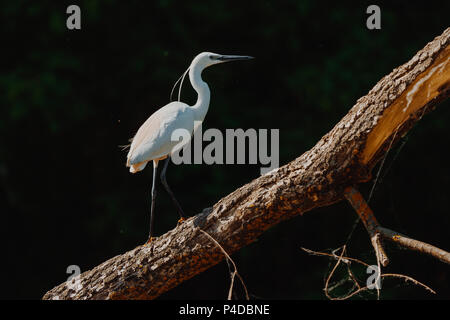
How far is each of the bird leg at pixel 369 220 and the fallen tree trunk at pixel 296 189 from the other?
32mm

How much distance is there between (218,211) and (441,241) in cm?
240

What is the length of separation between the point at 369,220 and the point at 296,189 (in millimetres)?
213

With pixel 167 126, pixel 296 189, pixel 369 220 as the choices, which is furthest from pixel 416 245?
pixel 167 126

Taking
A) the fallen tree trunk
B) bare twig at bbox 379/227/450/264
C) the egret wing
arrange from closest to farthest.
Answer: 1. bare twig at bbox 379/227/450/264
2. the fallen tree trunk
3. the egret wing

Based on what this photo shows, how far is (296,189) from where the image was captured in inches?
55.3

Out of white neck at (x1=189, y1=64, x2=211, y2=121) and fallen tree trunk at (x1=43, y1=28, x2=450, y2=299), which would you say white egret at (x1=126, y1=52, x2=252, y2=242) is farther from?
fallen tree trunk at (x1=43, y1=28, x2=450, y2=299)

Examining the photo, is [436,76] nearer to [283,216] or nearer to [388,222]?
[283,216]

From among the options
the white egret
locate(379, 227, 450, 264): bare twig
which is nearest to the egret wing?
the white egret

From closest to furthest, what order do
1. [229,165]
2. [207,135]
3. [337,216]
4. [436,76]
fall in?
[436,76]
[207,135]
[229,165]
[337,216]

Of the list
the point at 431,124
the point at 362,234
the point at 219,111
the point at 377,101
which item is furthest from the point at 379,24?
the point at 377,101

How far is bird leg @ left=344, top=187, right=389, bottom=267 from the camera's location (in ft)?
4.02

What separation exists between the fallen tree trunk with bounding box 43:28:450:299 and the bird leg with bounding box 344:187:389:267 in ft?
0.11

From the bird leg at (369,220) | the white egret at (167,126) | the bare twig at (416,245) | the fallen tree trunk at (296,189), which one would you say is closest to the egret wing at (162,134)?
the white egret at (167,126)

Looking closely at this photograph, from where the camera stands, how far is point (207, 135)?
9.70ft
